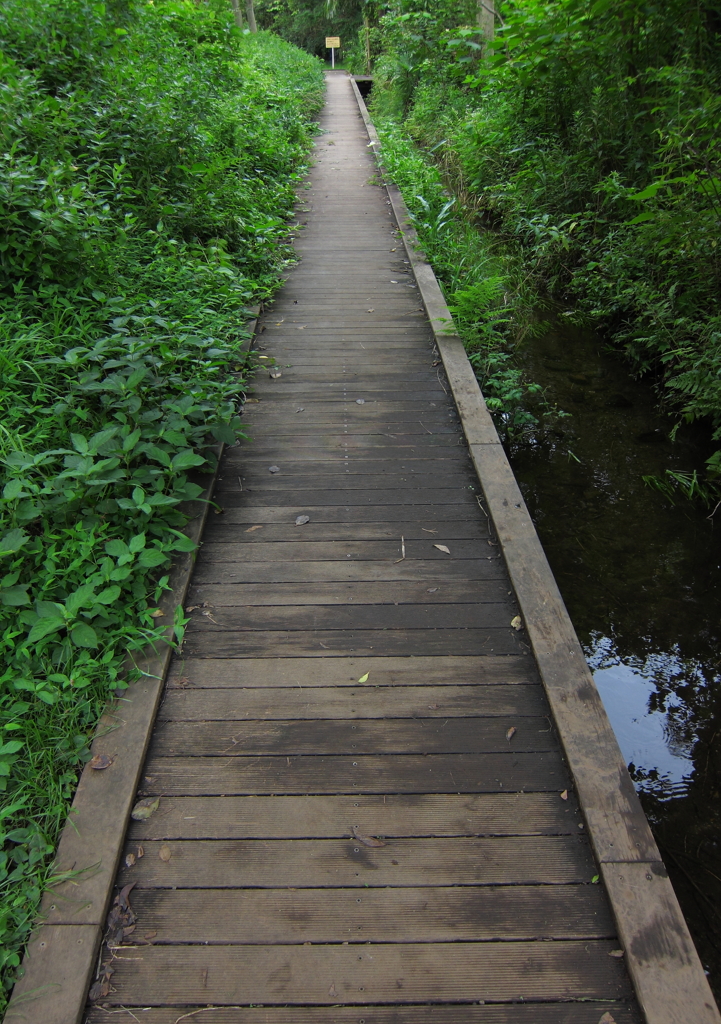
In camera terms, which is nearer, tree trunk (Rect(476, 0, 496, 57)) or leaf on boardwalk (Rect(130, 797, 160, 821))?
leaf on boardwalk (Rect(130, 797, 160, 821))

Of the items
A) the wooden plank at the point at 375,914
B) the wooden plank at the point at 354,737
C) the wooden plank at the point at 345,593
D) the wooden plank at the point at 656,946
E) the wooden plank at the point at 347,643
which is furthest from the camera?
the wooden plank at the point at 345,593

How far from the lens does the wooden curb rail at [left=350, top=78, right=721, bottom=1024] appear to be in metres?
1.63

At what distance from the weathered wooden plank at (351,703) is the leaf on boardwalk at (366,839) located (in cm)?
41

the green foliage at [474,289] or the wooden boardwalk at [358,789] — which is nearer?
the wooden boardwalk at [358,789]

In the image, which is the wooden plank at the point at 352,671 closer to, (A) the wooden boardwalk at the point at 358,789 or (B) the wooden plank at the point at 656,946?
(A) the wooden boardwalk at the point at 358,789

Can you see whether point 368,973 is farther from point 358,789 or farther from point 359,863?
point 358,789

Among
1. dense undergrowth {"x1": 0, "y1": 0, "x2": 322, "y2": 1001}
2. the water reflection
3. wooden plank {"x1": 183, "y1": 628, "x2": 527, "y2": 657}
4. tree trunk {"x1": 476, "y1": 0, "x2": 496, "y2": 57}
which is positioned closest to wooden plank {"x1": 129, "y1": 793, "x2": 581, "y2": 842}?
dense undergrowth {"x1": 0, "y1": 0, "x2": 322, "y2": 1001}

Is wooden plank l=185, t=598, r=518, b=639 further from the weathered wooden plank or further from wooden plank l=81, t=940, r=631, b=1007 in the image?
wooden plank l=81, t=940, r=631, b=1007

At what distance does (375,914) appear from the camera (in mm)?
1805

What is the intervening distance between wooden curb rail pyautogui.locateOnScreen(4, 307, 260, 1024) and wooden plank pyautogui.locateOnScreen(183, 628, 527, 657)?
0.63ft

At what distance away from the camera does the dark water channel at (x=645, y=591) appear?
8.30ft

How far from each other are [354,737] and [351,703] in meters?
0.14

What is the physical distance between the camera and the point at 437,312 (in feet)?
17.3

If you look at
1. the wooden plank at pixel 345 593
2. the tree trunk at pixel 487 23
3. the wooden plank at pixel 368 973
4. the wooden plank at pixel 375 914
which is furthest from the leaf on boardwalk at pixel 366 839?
the tree trunk at pixel 487 23
